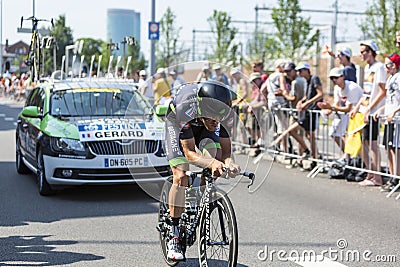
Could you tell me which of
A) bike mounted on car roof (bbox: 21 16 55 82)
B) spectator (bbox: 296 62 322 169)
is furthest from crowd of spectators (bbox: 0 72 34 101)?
spectator (bbox: 296 62 322 169)

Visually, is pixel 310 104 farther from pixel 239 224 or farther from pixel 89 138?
pixel 239 224

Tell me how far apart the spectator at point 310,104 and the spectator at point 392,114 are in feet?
7.17

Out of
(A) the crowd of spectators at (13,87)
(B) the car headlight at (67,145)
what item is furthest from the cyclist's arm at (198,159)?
(A) the crowd of spectators at (13,87)

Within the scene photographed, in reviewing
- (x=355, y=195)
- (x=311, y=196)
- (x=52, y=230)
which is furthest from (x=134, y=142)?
(x=355, y=195)

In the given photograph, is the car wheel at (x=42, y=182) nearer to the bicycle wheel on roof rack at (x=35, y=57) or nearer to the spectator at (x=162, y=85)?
the spectator at (x=162, y=85)

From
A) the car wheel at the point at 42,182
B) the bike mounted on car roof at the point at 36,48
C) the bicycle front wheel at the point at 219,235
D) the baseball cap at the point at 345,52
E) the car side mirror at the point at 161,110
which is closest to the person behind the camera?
the bicycle front wheel at the point at 219,235

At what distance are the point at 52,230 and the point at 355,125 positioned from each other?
5.47 meters

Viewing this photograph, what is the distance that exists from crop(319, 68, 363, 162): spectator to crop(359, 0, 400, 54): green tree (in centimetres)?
1103

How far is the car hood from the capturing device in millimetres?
8875

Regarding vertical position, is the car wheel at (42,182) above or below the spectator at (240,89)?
below

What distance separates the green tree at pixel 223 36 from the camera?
1516 inches

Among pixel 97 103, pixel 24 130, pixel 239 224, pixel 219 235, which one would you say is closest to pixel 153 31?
pixel 24 130

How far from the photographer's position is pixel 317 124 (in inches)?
476

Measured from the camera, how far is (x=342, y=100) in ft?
36.7
